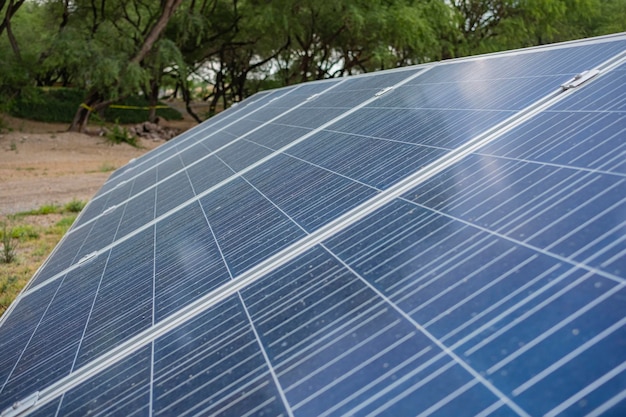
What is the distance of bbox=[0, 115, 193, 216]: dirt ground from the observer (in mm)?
16469

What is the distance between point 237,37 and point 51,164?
51.4 feet

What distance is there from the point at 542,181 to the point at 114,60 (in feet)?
86.9

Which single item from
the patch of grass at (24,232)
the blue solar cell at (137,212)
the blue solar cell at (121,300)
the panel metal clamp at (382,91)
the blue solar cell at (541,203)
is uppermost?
the panel metal clamp at (382,91)

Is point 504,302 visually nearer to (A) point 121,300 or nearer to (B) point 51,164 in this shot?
(A) point 121,300

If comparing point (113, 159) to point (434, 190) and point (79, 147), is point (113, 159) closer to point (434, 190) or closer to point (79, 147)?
point (79, 147)

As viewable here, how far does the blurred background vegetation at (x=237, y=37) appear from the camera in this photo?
27.8 metres

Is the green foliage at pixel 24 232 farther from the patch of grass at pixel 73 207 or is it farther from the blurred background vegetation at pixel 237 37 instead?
the blurred background vegetation at pixel 237 37

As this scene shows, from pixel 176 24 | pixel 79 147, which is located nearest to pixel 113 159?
pixel 79 147

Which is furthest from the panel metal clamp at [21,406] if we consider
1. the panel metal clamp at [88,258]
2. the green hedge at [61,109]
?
the green hedge at [61,109]

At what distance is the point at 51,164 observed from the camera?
2266cm

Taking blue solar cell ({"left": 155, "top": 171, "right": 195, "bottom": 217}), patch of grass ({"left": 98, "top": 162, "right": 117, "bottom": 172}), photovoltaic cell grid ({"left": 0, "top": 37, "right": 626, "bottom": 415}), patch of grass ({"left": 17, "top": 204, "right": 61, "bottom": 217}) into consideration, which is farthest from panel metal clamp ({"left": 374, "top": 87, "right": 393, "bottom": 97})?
patch of grass ({"left": 98, "top": 162, "right": 117, "bottom": 172})

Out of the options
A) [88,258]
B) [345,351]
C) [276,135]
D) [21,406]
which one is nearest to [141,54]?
[276,135]

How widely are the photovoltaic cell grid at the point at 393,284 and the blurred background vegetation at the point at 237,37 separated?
23829 millimetres

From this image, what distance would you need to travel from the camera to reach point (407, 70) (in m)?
6.77
